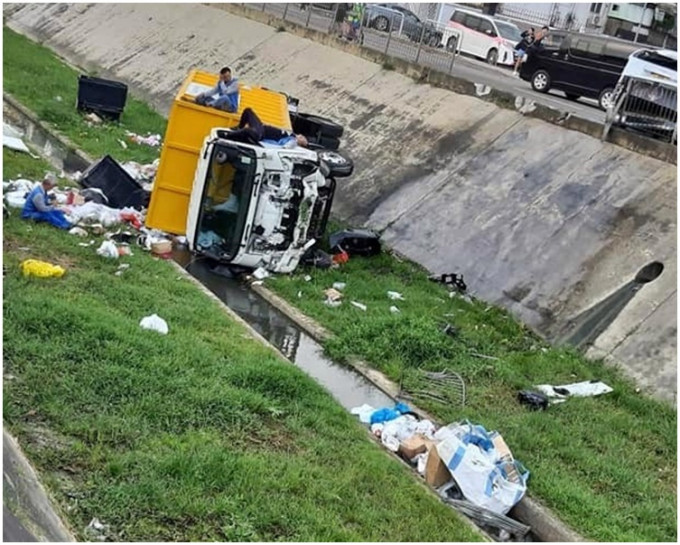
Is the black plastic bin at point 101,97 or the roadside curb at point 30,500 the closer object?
the roadside curb at point 30,500

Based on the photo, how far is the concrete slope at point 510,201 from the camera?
10.3 m

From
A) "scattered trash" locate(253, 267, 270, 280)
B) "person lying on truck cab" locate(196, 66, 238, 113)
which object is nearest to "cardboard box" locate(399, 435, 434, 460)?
"scattered trash" locate(253, 267, 270, 280)

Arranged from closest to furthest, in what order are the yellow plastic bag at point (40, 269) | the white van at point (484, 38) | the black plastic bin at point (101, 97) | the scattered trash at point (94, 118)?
the yellow plastic bag at point (40, 269) < the scattered trash at point (94, 118) < the black plastic bin at point (101, 97) < the white van at point (484, 38)

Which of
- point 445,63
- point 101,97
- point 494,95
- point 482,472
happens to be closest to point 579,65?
point 445,63

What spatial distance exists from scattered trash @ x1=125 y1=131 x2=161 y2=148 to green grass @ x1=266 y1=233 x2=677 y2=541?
6.86 m

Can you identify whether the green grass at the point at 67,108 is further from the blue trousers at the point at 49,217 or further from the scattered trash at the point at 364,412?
the scattered trash at the point at 364,412

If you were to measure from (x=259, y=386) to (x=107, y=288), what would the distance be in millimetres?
2377

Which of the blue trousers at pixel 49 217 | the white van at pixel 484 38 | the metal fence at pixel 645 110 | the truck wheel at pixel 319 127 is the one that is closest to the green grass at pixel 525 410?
the truck wheel at pixel 319 127

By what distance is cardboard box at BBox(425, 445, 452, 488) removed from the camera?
6.26 metres

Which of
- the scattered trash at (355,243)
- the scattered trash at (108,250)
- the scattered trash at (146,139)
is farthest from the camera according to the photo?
the scattered trash at (146,139)

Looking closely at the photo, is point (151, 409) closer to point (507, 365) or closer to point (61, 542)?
point (61, 542)

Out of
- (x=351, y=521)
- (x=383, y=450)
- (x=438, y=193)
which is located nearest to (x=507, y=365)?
(x=383, y=450)

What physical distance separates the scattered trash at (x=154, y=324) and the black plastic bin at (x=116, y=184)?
4763 mm

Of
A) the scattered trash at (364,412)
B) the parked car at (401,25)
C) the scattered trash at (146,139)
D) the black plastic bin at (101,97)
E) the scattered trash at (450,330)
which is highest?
the parked car at (401,25)
